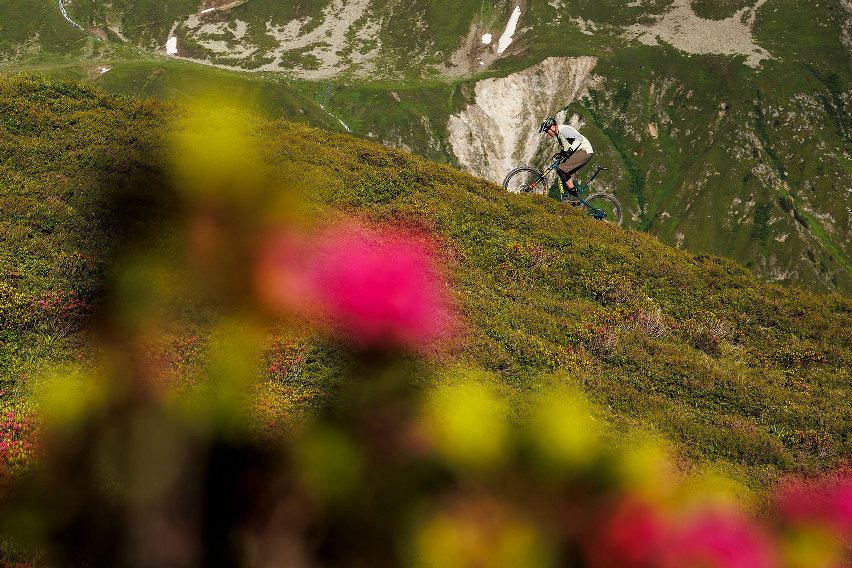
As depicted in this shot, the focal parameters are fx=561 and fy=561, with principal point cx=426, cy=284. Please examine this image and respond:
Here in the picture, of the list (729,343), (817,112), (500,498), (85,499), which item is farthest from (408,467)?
(817,112)

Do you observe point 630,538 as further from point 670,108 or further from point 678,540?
point 670,108

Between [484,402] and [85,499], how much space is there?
7.99 metres

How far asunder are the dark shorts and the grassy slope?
2.41 metres

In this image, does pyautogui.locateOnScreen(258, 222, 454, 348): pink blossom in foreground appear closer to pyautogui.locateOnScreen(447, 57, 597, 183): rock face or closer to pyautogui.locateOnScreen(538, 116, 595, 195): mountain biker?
pyautogui.locateOnScreen(538, 116, 595, 195): mountain biker

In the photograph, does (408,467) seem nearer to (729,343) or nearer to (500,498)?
(500,498)

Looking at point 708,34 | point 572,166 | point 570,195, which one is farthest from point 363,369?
point 708,34

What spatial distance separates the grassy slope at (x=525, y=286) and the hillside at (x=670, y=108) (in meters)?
136

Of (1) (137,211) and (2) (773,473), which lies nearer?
(2) (773,473)

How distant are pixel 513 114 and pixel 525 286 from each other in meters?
170

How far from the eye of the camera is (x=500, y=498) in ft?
35.2

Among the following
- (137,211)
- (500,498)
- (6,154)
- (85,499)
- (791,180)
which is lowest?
(791,180)

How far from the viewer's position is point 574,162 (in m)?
24.8

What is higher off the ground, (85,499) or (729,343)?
(85,499)

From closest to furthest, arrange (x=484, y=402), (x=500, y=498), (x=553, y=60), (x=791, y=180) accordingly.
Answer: (x=500, y=498) < (x=484, y=402) < (x=791, y=180) < (x=553, y=60)
